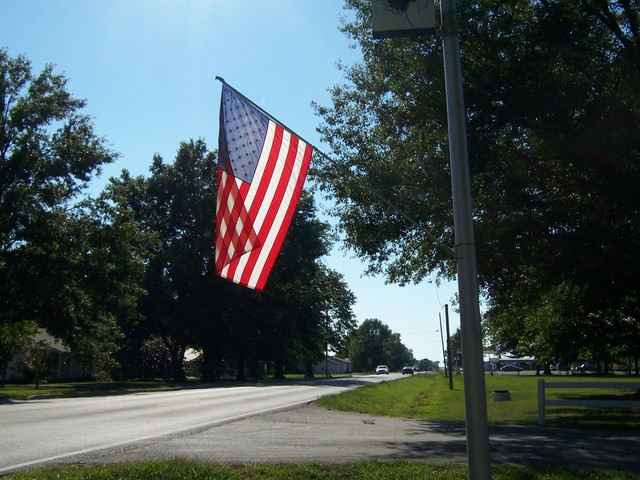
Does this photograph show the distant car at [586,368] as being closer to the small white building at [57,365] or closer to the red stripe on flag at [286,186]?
the small white building at [57,365]

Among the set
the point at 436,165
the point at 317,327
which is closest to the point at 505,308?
the point at 436,165

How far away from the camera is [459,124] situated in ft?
20.4

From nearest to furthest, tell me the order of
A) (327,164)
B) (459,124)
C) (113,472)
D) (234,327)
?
(459,124)
(113,472)
(327,164)
(234,327)

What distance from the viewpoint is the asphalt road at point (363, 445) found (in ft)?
32.3

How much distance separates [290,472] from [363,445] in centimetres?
345

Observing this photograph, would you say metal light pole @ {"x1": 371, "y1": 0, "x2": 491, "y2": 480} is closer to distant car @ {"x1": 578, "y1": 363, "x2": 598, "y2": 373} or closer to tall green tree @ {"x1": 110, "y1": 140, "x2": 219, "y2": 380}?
tall green tree @ {"x1": 110, "y1": 140, "x2": 219, "y2": 380}

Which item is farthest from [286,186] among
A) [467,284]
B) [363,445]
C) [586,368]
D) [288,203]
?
Answer: [586,368]

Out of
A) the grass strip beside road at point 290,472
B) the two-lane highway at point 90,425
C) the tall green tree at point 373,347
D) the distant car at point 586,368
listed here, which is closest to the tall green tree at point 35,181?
the two-lane highway at point 90,425

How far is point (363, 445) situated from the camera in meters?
11.5

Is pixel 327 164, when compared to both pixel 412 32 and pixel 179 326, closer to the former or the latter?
pixel 412 32

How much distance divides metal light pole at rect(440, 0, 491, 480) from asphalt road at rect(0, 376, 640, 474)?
427 cm

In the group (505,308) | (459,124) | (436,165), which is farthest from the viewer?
(505,308)

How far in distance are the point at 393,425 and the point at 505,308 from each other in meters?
8.85

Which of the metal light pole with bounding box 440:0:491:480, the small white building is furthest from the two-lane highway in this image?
the small white building
